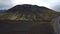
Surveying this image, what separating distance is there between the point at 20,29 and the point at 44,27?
69 centimetres

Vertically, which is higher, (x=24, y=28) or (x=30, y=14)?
(x=30, y=14)

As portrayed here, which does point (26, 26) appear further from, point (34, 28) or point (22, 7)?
point (22, 7)

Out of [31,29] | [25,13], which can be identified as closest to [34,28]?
[31,29]

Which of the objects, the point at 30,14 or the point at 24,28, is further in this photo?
the point at 30,14

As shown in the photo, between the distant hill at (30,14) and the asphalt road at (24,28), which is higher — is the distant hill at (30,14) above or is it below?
above

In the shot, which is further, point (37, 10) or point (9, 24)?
point (37, 10)

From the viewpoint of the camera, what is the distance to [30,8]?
705 cm

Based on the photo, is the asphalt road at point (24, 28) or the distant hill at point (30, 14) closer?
the asphalt road at point (24, 28)

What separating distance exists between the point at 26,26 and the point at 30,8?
3.07 feet

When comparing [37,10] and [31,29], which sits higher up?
[37,10]

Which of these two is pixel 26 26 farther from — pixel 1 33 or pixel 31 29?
pixel 1 33

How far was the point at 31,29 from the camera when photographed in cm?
631

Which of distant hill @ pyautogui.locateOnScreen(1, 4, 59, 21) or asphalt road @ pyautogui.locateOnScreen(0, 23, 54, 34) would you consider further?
distant hill @ pyautogui.locateOnScreen(1, 4, 59, 21)

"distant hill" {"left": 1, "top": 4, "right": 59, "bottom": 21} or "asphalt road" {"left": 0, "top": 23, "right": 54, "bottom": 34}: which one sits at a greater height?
"distant hill" {"left": 1, "top": 4, "right": 59, "bottom": 21}
